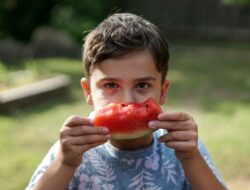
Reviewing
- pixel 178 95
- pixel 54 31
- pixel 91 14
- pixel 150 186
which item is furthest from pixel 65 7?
pixel 150 186

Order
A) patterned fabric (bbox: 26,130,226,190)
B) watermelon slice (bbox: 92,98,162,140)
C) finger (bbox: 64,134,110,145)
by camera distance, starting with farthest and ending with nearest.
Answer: patterned fabric (bbox: 26,130,226,190), watermelon slice (bbox: 92,98,162,140), finger (bbox: 64,134,110,145)

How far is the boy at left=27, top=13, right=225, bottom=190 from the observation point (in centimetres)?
215

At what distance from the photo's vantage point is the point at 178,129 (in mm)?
2152

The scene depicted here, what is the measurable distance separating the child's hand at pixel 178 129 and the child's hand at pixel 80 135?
0.21m

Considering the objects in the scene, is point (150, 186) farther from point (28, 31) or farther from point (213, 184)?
point (28, 31)

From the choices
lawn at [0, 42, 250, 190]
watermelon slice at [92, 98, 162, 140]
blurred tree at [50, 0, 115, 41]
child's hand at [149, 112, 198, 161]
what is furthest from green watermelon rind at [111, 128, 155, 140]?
blurred tree at [50, 0, 115, 41]

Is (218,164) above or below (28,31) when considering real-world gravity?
below

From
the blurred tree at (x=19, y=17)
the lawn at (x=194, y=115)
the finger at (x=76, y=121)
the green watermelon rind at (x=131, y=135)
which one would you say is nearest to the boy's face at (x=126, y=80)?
the green watermelon rind at (x=131, y=135)

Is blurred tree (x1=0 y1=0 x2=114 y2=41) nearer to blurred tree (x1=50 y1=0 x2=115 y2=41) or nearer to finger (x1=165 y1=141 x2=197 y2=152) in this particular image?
blurred tree (x1=50 y1=0 x2=115 y2=41)

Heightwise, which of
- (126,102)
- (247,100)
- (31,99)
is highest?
(126,102)

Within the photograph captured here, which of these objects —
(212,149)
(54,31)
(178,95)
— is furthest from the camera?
(54,31)

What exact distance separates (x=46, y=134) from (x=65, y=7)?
10806 mm

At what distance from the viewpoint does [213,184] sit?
92.8 inches

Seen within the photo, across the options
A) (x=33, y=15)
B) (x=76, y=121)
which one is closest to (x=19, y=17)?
(x=33, y=15)
